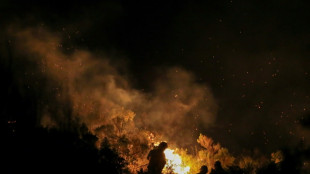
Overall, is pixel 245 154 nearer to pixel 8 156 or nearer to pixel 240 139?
pixel 240 139

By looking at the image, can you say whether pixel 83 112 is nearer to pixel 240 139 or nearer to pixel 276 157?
pixel 276 157

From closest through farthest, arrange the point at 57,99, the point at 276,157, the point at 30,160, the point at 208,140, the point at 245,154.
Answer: the point at 30,160 → the point at 57,99 → the point at 276,157 → the point at 208,140 → the point at 245,154

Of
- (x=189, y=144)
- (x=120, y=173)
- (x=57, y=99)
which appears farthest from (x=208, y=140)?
(x=120, y=173)

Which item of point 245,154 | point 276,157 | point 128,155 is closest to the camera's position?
point 128,155

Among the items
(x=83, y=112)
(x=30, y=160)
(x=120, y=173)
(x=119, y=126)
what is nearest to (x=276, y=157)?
(x=119, y=126)

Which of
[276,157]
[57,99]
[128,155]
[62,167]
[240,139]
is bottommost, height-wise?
[62,167]

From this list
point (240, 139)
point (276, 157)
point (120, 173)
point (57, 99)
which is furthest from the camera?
point (240, 139)

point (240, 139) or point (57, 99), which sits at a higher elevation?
point (240, 139)

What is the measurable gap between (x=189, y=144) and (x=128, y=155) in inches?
557

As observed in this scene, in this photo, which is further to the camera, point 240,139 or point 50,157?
point 240,139

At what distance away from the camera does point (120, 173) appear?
345 inches

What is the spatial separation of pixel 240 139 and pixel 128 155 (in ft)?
69.4

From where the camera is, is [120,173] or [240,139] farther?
[240,139]

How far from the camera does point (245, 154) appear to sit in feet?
120
